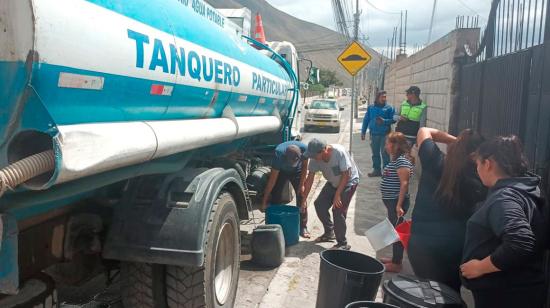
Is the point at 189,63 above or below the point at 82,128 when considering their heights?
above

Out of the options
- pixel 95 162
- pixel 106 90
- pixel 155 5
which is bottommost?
pixel 95 162

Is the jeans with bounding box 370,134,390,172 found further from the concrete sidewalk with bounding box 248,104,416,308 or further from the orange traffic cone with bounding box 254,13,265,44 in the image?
the orange traffic cone with bounding box 254,13,265,44

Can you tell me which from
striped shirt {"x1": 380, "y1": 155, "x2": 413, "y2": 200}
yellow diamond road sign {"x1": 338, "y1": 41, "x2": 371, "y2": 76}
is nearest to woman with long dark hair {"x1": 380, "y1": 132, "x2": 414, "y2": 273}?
striped shirt {"x1": 380, "y1": 155, "x2": 413, "y2": 200}

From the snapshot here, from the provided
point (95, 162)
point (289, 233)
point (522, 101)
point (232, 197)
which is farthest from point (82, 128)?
point (289, 233)

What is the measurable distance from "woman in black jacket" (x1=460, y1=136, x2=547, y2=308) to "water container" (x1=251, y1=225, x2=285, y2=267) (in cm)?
240

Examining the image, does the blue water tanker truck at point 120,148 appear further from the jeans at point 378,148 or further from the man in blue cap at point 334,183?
the jeans at point 378,148

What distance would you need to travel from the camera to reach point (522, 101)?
12.4 feet

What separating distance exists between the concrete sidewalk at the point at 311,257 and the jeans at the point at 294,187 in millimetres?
288

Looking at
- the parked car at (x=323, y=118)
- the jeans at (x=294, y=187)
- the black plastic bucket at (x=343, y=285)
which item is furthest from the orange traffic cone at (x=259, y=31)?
the parked car at (x=323, y=118)

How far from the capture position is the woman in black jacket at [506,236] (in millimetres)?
2285

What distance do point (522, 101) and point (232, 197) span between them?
2.47 meters

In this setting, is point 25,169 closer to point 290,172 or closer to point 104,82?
point 104,82

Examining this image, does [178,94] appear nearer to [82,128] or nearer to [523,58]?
[82,128]

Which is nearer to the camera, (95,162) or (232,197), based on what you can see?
(95,162)
